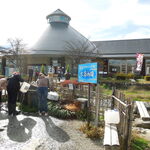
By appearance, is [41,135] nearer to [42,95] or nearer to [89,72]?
[89,72]

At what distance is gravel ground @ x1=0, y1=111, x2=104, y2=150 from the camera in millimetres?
4605

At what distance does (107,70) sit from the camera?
33.9m

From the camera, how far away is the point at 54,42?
3409 cm

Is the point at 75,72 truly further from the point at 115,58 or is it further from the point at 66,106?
the point at 66,106

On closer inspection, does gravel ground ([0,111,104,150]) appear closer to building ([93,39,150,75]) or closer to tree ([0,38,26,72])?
tree ([0,38,26,72])

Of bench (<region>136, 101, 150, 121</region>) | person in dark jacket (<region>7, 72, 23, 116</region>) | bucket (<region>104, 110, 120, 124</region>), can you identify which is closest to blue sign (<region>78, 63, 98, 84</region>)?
bucket (<region>104, 110, 120, 124</region>)

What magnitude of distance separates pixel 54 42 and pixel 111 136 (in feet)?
103

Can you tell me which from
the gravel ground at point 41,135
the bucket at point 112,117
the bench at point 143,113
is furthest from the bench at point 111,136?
the bench at point 143,113

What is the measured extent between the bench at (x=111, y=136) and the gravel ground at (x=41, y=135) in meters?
0.58

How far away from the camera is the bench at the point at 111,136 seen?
3491 mm

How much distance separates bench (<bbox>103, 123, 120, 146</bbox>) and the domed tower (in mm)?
26266

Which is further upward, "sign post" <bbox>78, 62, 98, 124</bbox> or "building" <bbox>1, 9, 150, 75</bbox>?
"building" <bbox>1, 9, 150, 75</bbox>

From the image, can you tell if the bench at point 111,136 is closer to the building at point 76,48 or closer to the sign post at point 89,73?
the sign post at point 89,73

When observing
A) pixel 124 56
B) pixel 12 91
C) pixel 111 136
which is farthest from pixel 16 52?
pixel 111 136
